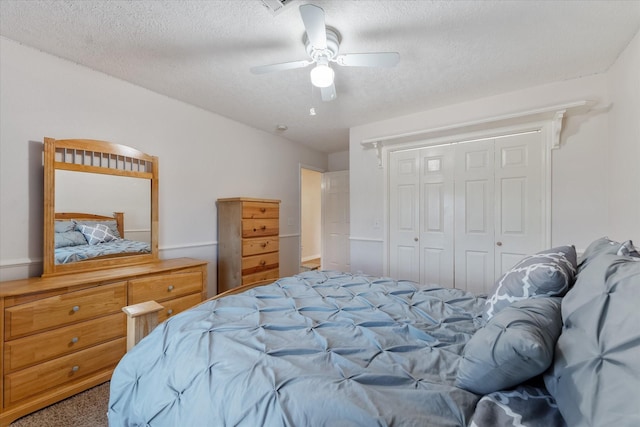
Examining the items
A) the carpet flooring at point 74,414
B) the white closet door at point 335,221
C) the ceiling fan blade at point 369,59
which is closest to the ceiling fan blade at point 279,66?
the ceiling fan blade at point 369,59

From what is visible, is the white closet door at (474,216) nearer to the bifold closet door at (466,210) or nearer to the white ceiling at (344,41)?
the bifold closet door at (466,210)

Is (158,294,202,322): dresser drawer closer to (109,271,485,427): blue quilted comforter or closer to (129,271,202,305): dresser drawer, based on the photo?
(129,271,202,305): dresser drawer

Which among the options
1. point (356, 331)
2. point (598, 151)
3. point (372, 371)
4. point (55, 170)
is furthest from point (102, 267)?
point (598, 151)

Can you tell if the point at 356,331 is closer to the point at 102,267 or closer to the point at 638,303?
the point at 638,303

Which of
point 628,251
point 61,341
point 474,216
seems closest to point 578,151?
point 474,216

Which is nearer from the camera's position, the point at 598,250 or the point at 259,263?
the point at 598,250

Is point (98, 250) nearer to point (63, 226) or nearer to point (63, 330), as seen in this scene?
point (63, 226)

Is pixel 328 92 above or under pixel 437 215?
above

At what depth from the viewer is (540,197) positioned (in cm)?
262

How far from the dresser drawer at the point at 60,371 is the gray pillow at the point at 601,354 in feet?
8.51

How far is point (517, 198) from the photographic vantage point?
2738 millimetres

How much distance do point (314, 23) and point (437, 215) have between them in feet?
8.04

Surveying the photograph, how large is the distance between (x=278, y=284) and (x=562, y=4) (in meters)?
2.46

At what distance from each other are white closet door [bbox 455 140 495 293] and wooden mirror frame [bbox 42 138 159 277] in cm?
320
